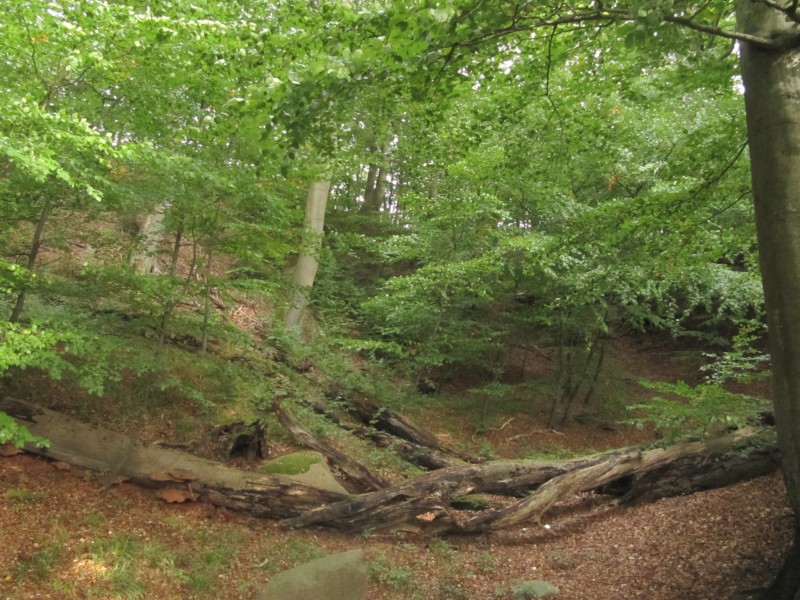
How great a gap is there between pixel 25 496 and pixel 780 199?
21.9 ft

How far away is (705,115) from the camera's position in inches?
423

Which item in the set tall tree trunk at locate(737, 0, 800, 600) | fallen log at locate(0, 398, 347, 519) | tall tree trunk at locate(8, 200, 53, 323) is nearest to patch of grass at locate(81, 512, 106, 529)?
fallen log at locate(0, 398, 347, 519)

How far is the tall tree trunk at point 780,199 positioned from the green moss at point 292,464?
17.0 feet

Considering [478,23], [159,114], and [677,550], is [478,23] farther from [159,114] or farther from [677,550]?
[677,550]

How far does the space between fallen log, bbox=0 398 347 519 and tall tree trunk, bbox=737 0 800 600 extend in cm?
495

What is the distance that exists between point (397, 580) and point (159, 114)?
5.61 m

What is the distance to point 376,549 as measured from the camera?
6.12 meters

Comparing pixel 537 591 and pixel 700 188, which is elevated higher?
pixel 700 188

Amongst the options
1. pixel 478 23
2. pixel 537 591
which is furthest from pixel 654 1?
pixel 537 591

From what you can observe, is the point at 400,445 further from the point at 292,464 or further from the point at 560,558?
the point at 560,558

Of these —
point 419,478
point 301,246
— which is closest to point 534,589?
point 419,478

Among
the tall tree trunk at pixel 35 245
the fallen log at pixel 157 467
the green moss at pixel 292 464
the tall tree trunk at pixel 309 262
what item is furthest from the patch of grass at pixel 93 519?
the tall tree trunk at pixel 309 262

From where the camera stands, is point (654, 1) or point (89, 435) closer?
point (654, 1)

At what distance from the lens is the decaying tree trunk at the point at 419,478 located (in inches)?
237
